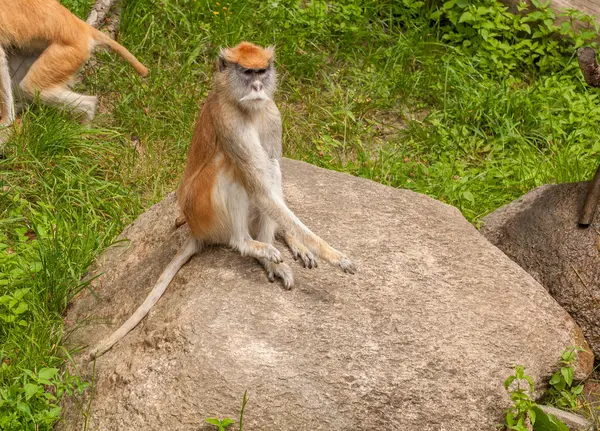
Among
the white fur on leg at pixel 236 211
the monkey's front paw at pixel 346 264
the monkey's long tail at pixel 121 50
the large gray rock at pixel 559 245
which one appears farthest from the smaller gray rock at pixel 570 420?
the monkey's long tail at pixel 121 50

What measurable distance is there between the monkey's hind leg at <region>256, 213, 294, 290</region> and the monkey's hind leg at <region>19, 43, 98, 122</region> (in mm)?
2016

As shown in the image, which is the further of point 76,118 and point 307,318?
point 76,118

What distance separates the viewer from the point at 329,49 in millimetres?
6270

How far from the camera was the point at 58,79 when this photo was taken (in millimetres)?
5336

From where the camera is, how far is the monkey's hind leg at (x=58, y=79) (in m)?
5.26

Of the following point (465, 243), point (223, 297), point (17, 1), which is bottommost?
point (17, 1)

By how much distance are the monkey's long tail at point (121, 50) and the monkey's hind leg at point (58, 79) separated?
12cm

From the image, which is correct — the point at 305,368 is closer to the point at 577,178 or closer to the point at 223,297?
the point at 223,297

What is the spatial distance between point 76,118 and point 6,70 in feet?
1.73

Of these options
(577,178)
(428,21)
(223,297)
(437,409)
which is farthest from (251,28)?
(437,409)

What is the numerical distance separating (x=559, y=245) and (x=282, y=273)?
156 cm

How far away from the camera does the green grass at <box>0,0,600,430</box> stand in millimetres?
4902

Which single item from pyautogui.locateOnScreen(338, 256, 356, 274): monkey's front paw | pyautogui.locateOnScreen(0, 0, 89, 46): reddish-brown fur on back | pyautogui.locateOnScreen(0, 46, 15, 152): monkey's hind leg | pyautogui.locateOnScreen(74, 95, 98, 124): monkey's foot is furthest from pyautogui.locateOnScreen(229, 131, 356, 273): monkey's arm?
pyautogui.locateOnScreen(0, 0, 89, 46): reddish-brown fur on back

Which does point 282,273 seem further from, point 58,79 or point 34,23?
point 34,23
